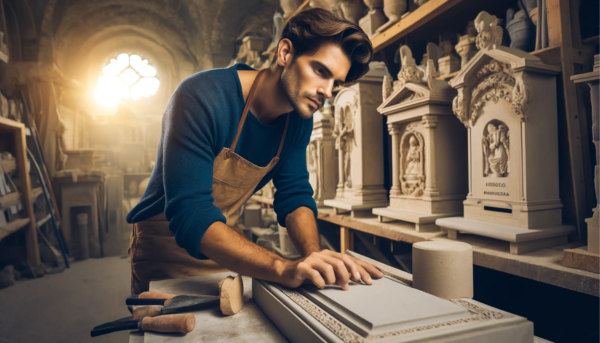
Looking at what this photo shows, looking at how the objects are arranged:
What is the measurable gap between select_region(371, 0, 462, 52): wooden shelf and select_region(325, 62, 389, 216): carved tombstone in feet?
0.68

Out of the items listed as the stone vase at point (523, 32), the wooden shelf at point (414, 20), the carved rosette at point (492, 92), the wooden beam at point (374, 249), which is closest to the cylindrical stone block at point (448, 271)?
the carved rosette at point (492, 92)

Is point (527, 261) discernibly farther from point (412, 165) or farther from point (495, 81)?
point (412, 165)

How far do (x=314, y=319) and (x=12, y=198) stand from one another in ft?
13.2

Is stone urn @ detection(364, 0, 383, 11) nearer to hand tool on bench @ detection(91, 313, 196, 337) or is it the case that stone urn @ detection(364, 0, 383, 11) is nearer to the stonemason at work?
the stonemason at work

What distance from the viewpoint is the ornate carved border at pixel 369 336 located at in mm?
687

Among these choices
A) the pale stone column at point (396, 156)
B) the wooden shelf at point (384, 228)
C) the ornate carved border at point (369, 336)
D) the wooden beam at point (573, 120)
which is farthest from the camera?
the pale stone column at point (396, 156)

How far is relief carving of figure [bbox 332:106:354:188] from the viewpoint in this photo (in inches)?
125

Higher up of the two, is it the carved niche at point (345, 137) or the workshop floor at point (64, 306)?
the carved niche at point (345, 137)

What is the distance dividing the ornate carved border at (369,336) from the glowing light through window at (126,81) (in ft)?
35.5

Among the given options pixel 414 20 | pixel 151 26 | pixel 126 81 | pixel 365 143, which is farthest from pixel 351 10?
pixel 126 81

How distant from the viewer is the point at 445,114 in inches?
95.4

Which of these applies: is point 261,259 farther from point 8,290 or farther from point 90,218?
point 90,218

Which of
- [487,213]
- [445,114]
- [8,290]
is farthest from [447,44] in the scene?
[8,290]

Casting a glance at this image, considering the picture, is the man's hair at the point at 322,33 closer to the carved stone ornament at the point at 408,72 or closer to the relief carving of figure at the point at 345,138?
the carved stone ornament at the point at 408,72
